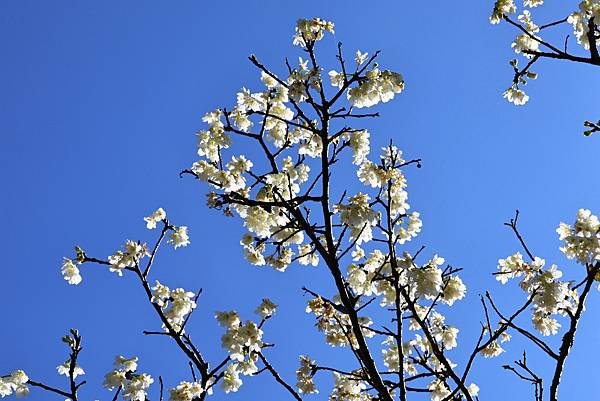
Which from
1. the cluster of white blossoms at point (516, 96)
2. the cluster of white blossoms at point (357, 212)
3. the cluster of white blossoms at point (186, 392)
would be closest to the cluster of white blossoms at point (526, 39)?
the cluster of white blossoms at point (516, 96)

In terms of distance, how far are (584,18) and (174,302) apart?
16.8ft

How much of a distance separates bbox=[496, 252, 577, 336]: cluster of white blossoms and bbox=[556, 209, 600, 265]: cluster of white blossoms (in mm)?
308

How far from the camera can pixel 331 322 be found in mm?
6398

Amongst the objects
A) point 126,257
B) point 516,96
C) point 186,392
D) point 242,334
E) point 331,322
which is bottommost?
point 186,392

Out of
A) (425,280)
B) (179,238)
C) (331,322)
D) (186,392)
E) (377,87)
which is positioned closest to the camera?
(425,280)

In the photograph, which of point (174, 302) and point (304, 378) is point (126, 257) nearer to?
point (174, 302)

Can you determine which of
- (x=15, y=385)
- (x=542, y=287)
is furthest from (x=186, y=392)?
(x=542, y=287)

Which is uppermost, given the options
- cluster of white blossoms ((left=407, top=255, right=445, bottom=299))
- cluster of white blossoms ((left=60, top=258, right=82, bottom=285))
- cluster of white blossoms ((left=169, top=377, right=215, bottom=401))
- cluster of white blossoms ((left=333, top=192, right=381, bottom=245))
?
cluster of white blossoms ((left=60, top=258, right=82, bottom=285))

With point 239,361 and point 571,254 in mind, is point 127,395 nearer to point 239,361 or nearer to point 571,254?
point 239,361

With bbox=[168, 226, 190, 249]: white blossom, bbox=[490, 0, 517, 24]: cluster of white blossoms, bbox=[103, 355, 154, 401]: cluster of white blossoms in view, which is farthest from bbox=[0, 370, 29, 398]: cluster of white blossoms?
bbox=[490, 0, 517, 24]: cluster of white blossoms

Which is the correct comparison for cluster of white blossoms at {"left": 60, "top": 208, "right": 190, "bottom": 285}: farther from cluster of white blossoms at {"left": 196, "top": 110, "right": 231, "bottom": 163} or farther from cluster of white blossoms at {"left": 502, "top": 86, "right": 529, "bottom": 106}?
cluster of white blossoms at {"left": 502, "top": 86, "right": 529, "bottom": 106}

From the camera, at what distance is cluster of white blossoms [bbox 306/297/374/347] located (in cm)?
614

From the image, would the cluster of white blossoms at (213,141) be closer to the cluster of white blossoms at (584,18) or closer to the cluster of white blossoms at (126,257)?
the cluster of white blossoms at (126,257)

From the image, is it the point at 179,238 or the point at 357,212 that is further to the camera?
the point at 179,238
